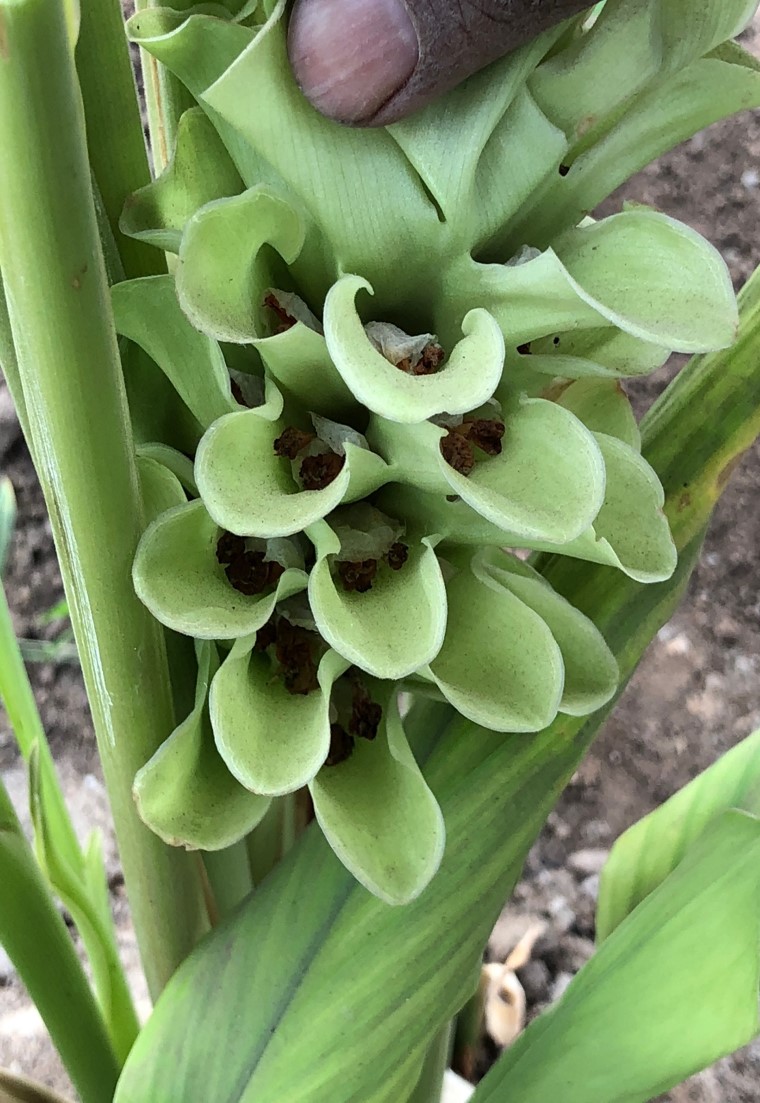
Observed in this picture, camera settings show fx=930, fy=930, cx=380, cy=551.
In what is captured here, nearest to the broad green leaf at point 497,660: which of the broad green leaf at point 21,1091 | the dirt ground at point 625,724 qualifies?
the broad green leaf at point 21,1091

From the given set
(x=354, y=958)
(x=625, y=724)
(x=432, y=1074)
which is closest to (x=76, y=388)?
(x=354, y=958)

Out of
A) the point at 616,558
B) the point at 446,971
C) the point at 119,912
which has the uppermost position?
the point at 616,558

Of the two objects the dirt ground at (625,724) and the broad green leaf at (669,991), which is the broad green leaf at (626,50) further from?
the dirt ground at (625,724)

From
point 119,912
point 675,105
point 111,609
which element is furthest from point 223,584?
Result: point 119,912

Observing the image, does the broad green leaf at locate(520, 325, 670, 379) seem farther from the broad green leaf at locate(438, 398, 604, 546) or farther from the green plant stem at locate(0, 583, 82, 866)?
the green plant stem at locate(0, 583, 82, 866)

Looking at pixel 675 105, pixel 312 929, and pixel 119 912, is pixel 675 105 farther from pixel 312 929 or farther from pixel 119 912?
pixel 119 912

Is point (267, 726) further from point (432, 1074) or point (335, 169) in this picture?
point (432, 1074)
